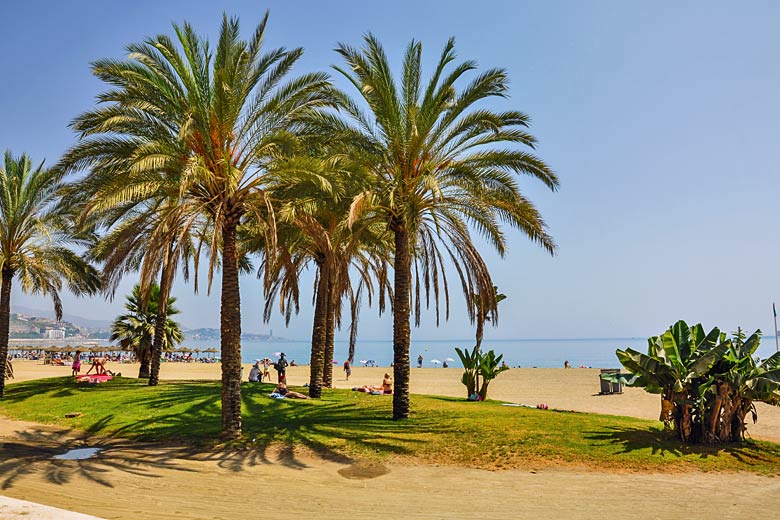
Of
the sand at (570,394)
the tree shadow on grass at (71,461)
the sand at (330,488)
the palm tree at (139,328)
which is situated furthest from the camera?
the palm tree at (139,328)

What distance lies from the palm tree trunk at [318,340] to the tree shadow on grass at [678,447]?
397 inches

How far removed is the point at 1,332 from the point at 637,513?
23.7m

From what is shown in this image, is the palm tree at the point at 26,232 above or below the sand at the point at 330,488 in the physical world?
above

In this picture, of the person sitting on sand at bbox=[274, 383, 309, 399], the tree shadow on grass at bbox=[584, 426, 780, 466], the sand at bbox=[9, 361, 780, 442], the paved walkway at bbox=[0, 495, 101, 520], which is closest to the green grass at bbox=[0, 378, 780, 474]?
the tree shadow on grass at bbox=[584, 426, 780, 466]

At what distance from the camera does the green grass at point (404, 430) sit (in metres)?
11.1

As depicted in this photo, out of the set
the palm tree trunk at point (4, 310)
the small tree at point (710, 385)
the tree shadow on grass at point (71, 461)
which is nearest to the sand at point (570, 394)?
the small tree at point (710, 385)

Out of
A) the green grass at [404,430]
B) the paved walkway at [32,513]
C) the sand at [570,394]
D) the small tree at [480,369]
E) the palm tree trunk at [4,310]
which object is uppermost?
the palm tree trunk at [4,310]

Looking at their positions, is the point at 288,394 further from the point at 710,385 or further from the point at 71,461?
the point at 710,385

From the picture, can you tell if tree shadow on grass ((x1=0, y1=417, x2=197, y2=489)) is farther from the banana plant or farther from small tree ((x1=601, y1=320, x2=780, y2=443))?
small tree ((x1=601, y1=320, x2=780, y2=443))

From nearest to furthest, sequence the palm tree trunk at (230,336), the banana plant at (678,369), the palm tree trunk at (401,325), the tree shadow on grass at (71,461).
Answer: the tree shadow on grass at (71,461), the banana plant at (678,369), the palm tree trunk at (230,336), the palm tree trunk at (401,325)

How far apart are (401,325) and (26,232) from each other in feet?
53.6

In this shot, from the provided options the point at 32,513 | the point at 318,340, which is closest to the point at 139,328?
the point at 318,340

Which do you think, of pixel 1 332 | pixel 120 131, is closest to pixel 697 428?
pixel 120 131

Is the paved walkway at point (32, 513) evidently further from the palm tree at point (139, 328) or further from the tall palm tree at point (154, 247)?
the palm tree at point (139, 328)
